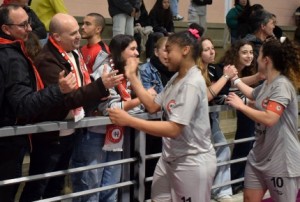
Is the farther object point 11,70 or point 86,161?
point 86,161

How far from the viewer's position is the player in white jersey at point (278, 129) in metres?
2.81

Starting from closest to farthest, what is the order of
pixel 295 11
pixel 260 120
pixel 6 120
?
pixel 6 120, pixel 260 120, pixel 295 11

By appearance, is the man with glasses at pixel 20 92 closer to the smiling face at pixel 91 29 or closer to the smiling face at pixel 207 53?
the smiling face at pixel 91 29

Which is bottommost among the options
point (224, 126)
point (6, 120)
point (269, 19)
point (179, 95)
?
point (224, 126)

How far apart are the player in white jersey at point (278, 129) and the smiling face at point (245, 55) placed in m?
1.01

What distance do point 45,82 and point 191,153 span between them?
952 mm

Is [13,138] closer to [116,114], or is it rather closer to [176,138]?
[116,114]

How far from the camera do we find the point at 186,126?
7.98ft

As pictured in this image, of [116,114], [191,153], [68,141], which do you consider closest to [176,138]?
[191,153]

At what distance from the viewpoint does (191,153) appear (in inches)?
97.1

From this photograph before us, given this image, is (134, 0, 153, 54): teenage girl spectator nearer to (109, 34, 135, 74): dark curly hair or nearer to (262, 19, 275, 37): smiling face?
(262, 19, 275, 37): smiling face

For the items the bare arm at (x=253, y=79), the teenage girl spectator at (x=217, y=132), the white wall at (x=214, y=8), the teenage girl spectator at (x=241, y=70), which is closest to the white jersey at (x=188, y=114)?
the teenage girl spectator at (x=217, y=132)

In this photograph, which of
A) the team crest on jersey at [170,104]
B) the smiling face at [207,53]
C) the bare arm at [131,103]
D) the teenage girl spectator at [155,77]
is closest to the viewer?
the team crest on jersey at [170,104]

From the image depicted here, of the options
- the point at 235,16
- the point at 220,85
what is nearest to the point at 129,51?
the point at 220,85
